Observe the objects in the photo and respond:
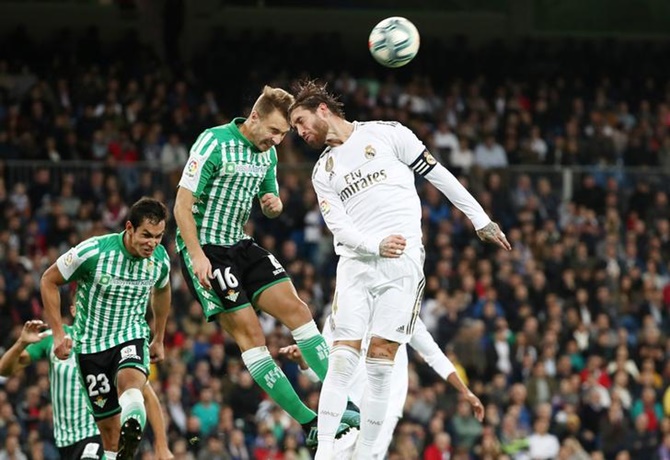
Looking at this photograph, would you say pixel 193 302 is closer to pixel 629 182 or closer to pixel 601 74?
pixel 629 182

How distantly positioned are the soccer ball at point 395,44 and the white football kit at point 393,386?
78.5 inches

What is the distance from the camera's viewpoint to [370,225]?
938cm

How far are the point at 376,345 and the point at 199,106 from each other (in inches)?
528

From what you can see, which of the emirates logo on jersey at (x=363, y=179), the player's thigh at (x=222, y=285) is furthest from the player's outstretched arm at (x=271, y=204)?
the emirates logo on jersey at (x=363, y=179)

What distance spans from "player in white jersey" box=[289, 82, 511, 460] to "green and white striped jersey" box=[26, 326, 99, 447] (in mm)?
2672

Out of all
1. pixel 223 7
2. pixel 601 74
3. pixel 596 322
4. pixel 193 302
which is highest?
pixel 223 7

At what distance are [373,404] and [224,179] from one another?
76.5 inches

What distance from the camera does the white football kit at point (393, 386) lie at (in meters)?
9.62

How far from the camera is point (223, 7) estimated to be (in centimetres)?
2631

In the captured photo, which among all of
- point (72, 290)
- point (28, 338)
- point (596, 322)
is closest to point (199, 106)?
point (72, 290)

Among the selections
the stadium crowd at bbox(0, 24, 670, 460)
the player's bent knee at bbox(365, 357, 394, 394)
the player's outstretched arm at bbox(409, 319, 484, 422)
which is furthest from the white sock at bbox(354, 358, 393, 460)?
the stadium crowd at bbox(0, 24, 670, 460)

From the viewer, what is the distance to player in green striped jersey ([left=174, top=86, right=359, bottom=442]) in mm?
9656

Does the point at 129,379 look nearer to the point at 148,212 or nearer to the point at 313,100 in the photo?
the point at 148,212

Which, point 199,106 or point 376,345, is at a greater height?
point 199,106
